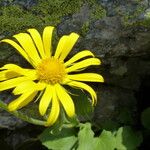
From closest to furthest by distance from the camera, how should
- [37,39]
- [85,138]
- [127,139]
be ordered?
[37,39], [85,138], [127,139]

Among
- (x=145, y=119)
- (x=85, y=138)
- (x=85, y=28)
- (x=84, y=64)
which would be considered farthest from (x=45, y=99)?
(x=145, y=119)

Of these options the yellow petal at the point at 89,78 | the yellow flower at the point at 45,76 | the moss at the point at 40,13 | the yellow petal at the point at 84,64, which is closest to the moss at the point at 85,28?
the moss at the point at 40,13

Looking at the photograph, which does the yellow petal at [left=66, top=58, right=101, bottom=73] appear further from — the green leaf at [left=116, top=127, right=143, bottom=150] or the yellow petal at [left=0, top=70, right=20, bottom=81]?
the green leaf at [left=116, top=127, right=143, bottom=150]

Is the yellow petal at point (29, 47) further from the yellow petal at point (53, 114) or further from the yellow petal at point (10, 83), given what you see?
the yellow petal at point (53, 114)

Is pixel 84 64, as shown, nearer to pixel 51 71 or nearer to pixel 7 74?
pixel 51 71

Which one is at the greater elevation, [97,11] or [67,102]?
[97,11]

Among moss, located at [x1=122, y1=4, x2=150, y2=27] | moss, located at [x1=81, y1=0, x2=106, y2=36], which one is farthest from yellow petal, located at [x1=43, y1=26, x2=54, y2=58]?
moss, located at [x1=122, y1=4, x2=150, y2=27]

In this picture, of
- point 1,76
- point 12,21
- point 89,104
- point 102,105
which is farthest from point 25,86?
point 102,105
